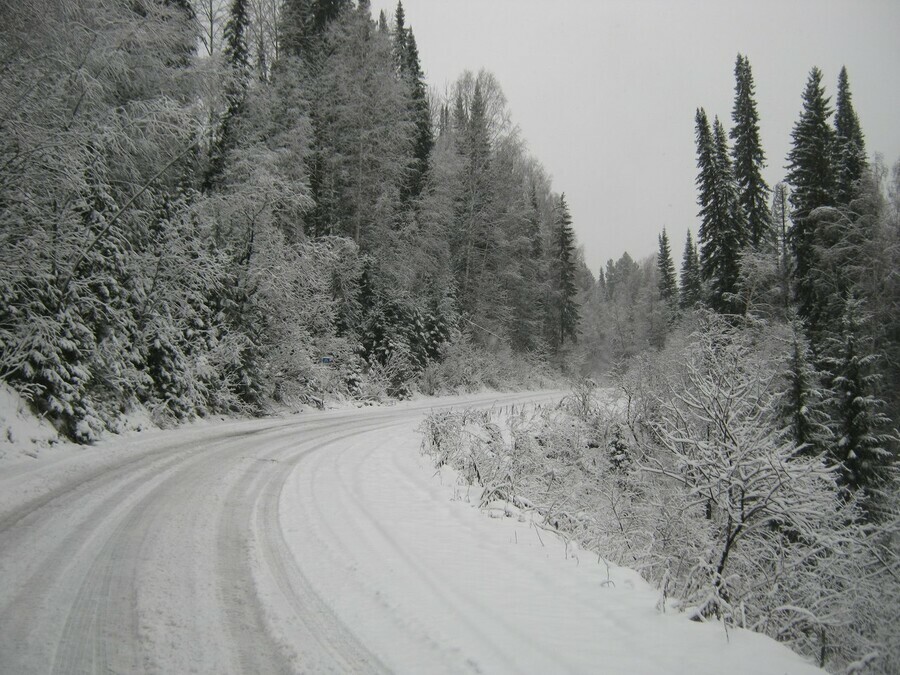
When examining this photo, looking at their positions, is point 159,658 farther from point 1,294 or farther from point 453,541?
point 1,294

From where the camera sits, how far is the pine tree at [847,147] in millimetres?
25453

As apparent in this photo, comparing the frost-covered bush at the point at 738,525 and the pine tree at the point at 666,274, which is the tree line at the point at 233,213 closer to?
the frost-covered bush at the point at 738,525

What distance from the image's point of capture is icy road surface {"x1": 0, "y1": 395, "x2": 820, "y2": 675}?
2.82 m

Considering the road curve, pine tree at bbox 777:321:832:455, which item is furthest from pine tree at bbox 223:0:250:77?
pine tree at bbox 777:321:832:455

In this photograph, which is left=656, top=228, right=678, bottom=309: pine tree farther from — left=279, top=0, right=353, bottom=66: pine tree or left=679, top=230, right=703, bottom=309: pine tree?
left=279, top=0, right=353, bottom=66: pine tree

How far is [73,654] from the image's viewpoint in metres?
2.67

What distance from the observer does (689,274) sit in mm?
48750

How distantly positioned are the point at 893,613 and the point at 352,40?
2807 centimetres

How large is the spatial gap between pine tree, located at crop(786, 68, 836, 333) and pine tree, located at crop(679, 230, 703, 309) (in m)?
17.7

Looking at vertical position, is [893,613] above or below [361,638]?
below

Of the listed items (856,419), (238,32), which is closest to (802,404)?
(856,419)

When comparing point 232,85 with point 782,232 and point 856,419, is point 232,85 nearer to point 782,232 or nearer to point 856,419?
point 856,419

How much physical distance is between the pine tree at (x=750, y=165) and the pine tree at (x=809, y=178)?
225 centimetres

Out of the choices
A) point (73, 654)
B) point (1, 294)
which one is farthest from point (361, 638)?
point (1, 294)
